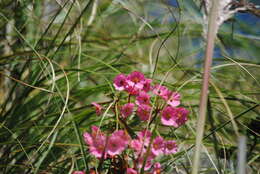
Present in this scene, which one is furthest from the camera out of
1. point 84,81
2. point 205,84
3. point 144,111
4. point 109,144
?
point 84,81

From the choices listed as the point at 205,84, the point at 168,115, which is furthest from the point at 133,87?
the point at 205,84

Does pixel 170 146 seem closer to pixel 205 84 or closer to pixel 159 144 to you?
pixel 159 144

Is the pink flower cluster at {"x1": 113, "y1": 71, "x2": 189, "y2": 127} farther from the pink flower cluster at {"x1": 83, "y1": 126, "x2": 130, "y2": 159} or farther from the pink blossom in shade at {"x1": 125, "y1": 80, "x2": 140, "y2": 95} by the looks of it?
the pink flower cluster at {"x1": 83, "y1": 126, "x2": 130, "y2": 159}

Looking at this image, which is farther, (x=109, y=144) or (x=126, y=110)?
(x=126, y=110)

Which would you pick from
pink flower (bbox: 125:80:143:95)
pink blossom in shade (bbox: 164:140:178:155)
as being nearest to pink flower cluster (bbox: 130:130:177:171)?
pink blossom in shade (bbox: 164:140:178:155)

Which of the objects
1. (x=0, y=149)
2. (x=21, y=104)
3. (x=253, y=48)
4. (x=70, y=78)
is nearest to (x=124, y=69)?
(x=70, y=78)

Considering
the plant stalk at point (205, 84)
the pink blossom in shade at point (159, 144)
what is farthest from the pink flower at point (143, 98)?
the plant stalk at point (205, 84)
